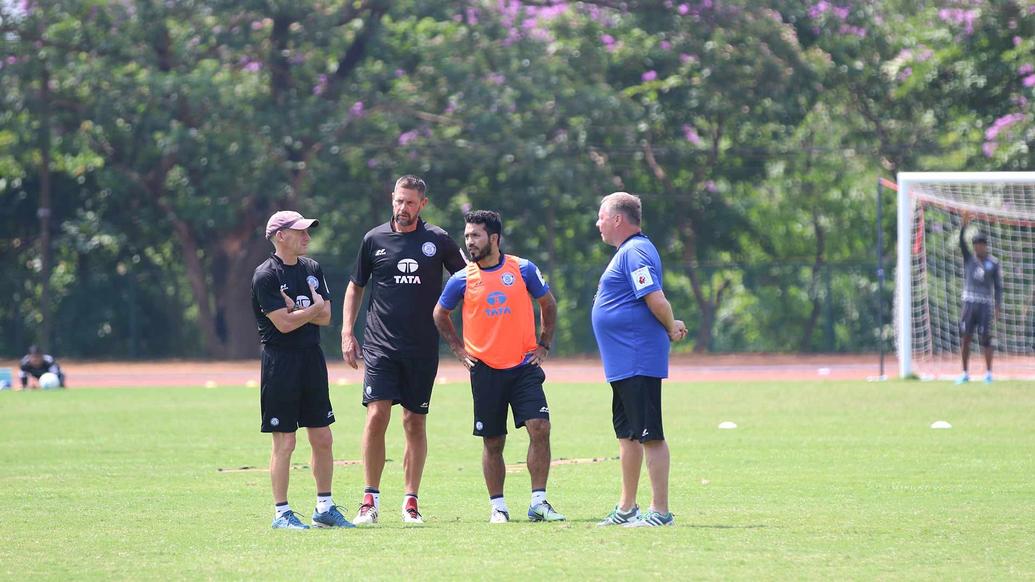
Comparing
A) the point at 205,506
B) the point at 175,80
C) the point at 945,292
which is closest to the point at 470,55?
the point at 175,80

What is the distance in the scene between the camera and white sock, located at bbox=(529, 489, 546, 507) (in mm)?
9297

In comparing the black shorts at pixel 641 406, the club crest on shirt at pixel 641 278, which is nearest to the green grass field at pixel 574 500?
the black shorts at pixel 641 406

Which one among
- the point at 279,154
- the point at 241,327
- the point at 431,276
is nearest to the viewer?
the point at 431,276

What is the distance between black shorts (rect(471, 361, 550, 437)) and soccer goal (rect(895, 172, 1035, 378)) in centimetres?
1661

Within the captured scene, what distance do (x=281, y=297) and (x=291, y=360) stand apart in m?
0.40

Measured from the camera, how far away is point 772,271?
35906mm

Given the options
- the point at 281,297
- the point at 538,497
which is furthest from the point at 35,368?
the point at 538,497

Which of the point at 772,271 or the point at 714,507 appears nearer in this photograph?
the point at 714,507

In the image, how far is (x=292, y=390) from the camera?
905cm

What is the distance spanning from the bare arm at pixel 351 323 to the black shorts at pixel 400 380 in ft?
0.34

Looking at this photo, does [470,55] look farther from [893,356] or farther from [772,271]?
[893,356]

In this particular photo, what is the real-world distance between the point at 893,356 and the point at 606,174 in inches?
300

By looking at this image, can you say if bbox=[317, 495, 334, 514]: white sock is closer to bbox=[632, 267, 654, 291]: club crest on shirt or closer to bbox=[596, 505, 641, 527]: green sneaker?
bbox=[596, 505, 641, 527]: green sneaker

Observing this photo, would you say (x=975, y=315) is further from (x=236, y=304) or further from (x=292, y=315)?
(x=236, y=304)
